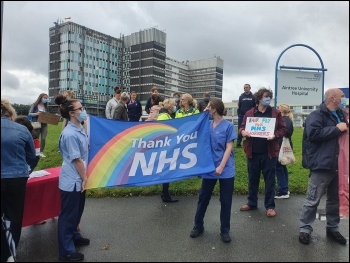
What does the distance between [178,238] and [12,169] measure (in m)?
2.45

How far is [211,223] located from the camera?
550 cm

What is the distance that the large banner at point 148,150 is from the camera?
4758 millimetres

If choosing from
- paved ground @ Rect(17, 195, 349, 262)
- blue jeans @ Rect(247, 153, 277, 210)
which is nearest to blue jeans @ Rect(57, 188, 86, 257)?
paved ground @ Rect(17, 195, 349, 262)

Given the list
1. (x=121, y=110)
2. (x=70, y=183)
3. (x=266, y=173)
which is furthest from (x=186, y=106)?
(x=70, y=183)

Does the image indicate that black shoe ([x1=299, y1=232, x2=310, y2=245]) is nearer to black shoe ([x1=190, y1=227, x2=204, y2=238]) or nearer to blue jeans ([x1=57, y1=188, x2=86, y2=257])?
black shoe ([x1=190, y1=227, x2=204, y2=238])

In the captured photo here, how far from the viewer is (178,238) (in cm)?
479

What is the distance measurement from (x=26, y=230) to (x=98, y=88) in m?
123

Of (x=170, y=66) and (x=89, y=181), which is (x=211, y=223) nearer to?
(x=89, y=181)

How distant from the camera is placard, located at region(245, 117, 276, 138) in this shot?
5812mm

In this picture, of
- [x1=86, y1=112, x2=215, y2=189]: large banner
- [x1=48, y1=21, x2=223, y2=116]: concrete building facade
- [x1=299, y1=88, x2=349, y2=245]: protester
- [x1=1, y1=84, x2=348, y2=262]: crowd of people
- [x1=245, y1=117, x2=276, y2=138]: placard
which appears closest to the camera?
[x1=1, y1=84, x2=348, y2=262]: crowd of people

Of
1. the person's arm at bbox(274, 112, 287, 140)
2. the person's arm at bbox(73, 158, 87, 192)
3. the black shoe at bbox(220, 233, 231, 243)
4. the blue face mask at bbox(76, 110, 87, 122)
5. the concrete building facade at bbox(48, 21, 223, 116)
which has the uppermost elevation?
the concrete building facade at bbox(48, 21, 223, 116)

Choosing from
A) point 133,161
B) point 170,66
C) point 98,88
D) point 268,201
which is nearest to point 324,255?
point 268,201

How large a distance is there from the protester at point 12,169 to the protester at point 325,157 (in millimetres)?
3841

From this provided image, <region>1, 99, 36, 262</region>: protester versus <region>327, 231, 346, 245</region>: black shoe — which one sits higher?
<region>1, 99, 36, 262</region>: protester
